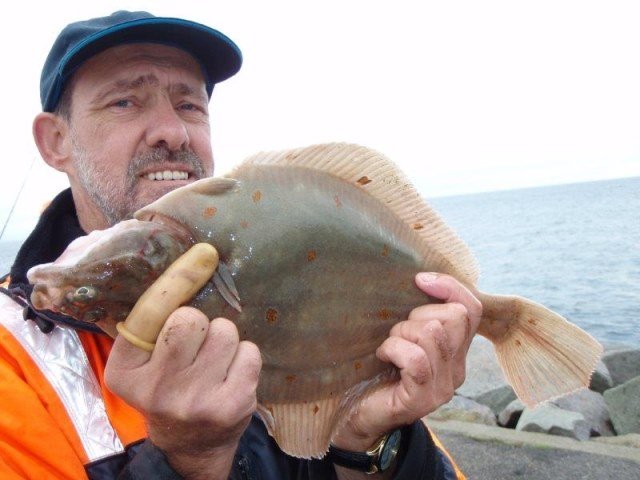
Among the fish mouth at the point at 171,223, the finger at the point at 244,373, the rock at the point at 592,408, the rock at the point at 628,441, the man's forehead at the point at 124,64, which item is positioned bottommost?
the rock at the point at 592,408

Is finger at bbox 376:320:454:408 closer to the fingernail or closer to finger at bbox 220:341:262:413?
the fingernail

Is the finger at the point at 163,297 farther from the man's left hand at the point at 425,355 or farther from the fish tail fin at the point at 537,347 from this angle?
the fish tail fin at the point at 537,347

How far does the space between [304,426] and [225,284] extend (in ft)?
2.63

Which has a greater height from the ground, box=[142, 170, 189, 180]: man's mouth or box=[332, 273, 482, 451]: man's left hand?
box=[142, 170, 189, 180]: man's mouth

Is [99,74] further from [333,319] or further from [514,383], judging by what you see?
[514,383]

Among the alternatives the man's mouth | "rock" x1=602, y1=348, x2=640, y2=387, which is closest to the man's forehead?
the man's mouth

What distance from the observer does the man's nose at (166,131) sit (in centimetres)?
274

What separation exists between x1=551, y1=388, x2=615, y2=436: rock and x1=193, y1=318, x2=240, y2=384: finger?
751cm

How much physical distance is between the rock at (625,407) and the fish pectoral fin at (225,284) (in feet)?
25.7

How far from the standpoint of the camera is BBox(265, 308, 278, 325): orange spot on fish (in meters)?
1.88

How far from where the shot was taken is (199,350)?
165 centimetres

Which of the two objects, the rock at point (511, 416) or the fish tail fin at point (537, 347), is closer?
the fish tail fin at point (537, 347)

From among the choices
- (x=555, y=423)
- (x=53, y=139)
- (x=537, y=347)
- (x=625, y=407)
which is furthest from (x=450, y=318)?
(x=625, y=407)

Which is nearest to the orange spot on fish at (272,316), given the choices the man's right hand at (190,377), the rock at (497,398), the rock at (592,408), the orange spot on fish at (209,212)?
the man's right hand at (190,377)
